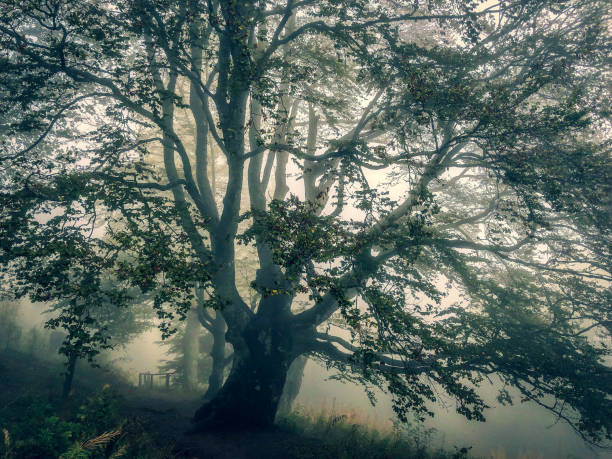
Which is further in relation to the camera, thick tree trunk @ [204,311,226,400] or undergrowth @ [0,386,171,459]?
thick tree trunk @ [204,311,226,400]

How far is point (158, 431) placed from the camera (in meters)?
8.91

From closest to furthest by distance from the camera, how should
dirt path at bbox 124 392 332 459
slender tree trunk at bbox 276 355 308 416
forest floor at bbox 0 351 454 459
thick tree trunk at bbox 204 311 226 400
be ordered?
forest floor at bbox 0 351 454 459 → dirt path at bbox 124 392 332 459 → thick tree trunk at bbox 204 311 226 400 → slender tree trunk at bbox 276 355 308 416

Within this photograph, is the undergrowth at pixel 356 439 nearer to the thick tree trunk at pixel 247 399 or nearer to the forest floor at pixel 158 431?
the forest floor at pixel 158 431

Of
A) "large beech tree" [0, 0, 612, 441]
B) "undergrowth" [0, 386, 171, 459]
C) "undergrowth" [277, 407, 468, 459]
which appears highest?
"large beech tree" [0, 0, 612, 441]

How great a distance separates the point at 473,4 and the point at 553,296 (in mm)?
9580

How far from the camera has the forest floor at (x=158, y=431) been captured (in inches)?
258

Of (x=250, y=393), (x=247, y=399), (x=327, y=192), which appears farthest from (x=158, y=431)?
(x=327, y=192)

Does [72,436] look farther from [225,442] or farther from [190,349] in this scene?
[190,349]

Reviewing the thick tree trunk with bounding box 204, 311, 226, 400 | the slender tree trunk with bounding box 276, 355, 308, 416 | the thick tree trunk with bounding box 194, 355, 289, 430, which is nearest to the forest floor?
the thick tree trunk with bounding box 194, 355, 289, 430

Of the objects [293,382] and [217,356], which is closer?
[217,356]

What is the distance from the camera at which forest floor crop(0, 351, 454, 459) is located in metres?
6.54

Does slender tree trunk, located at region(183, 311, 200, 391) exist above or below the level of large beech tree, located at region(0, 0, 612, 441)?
below

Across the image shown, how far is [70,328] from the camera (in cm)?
542

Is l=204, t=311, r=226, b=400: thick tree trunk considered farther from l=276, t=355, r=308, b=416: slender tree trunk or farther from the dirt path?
the dirt path
